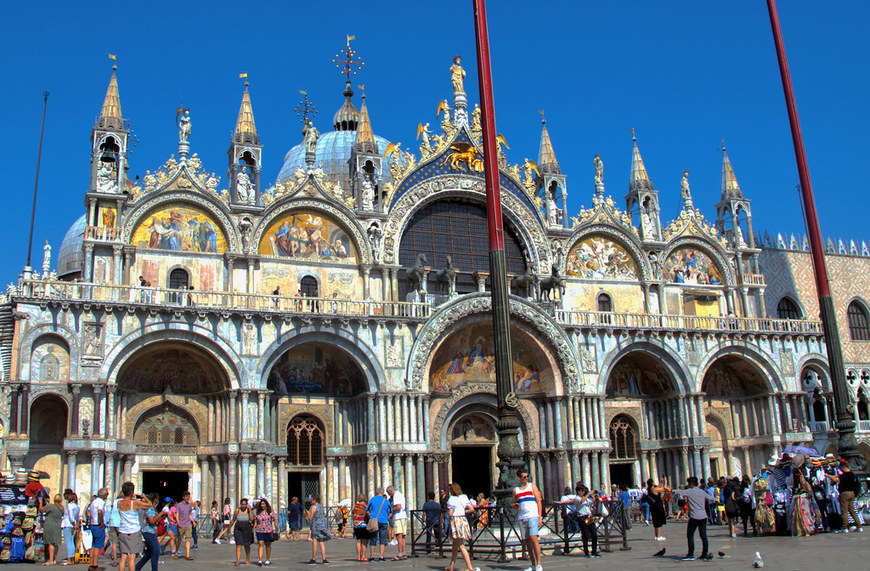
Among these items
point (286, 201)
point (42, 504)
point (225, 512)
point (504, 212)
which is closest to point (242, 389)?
point (225, 512)

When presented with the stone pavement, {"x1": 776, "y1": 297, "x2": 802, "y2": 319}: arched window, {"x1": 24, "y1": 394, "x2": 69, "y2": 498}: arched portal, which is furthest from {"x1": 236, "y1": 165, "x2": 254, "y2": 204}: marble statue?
{"x1": 776, "y1": 297, "x2": 802, "y2": 319}: arched window

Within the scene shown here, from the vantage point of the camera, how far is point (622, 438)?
38.7 meters

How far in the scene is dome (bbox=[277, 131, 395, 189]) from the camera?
50219 mm

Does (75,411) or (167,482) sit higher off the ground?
(75,411)

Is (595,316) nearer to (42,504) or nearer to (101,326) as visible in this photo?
(101,326)

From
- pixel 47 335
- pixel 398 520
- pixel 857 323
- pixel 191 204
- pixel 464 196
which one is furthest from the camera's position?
pixel 857 323

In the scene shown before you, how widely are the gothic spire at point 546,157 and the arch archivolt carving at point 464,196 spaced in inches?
93.8

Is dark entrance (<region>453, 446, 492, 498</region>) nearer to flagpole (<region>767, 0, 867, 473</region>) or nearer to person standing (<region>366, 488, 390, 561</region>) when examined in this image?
flagpole (<region>767, 0, 867, 473</region>)

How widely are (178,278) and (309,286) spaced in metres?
4.88

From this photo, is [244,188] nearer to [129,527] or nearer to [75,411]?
[75,411]

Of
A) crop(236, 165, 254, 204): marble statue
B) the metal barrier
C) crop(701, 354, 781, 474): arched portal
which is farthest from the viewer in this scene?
crop(701, 354, 781, 474): arched portal

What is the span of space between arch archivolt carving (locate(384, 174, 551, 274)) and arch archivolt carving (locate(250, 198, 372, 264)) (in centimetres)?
94

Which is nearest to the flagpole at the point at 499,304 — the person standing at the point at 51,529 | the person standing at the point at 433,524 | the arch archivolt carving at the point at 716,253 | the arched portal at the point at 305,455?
the person standing at the point at 433,524

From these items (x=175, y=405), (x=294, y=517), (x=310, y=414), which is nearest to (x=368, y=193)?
(x=310, y=414)
